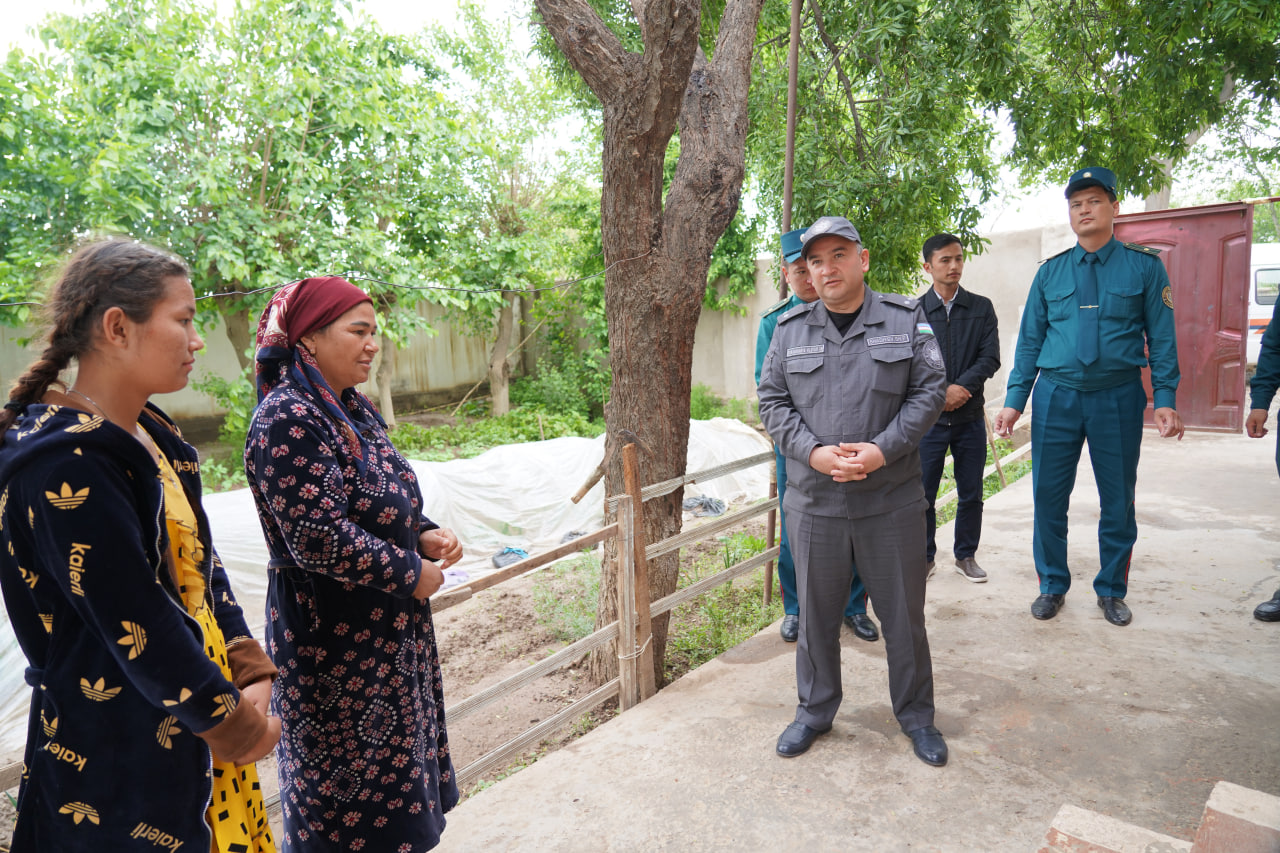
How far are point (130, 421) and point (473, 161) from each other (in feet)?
35.9

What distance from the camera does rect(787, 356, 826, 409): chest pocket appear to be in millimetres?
2873

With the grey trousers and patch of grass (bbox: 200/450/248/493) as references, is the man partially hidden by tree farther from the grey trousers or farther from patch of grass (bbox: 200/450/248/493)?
patch of grass (bbox: 200/450/248/493)

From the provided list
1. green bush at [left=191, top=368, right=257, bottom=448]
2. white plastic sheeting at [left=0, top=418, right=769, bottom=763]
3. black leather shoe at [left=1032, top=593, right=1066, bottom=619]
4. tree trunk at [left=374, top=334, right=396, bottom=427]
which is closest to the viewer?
black leather shoe at [left=1032, top=593, right=1066, bottom=619]

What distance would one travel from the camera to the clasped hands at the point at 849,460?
2668 mm

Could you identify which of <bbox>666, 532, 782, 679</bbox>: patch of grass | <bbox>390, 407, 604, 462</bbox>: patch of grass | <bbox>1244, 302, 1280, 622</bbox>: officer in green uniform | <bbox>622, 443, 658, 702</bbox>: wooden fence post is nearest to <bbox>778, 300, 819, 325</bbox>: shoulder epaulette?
<bbox>622, 443, 658, 702</bbox>: wooden fence post

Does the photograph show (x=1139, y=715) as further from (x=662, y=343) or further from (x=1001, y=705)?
(x=662, y=343)

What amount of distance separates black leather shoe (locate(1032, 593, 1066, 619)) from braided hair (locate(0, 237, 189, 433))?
393 cm

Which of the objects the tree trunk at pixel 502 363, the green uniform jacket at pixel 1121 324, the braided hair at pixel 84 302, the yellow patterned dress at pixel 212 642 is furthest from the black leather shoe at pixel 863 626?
the tree trunk at pixel 502 363

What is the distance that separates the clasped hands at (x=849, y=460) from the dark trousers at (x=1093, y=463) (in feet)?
5.40

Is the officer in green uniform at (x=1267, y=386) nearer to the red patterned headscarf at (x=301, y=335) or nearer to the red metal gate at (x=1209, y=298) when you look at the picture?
the red patterned headscarf at (x=301, y=335)

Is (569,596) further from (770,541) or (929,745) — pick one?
(929,745)

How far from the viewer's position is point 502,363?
13.9 metres

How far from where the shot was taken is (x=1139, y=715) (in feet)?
9.91

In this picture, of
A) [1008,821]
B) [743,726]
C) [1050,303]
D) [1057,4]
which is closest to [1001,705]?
[1008,821]
